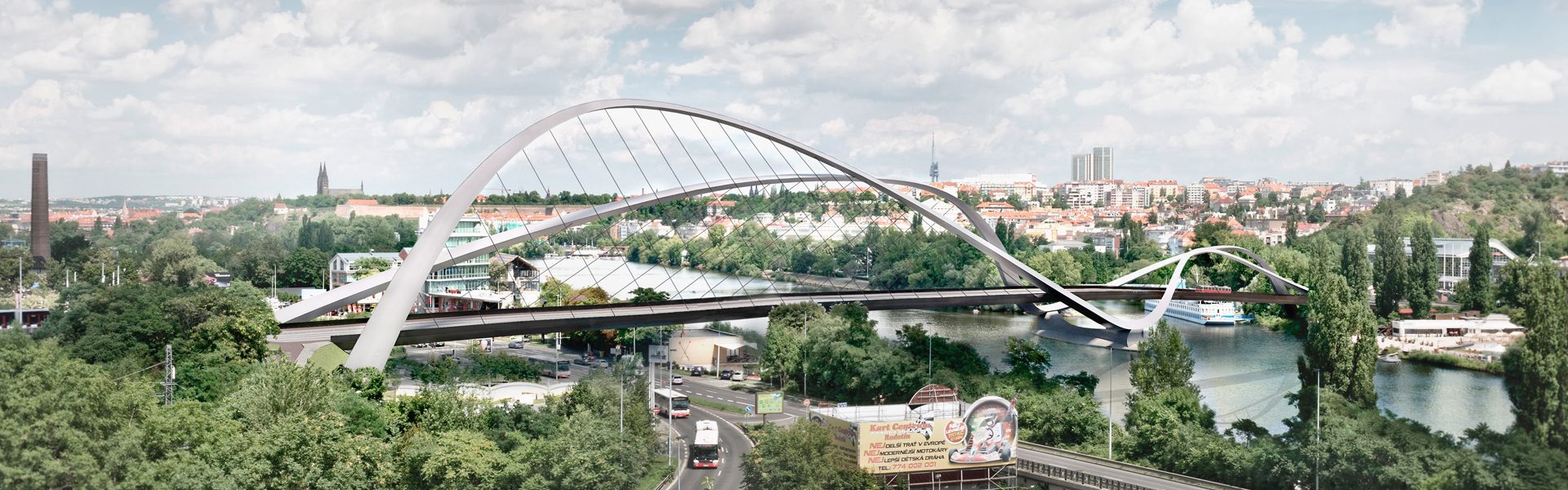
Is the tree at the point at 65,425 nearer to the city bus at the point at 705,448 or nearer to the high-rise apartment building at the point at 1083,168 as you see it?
the city bus at the point at 705,448

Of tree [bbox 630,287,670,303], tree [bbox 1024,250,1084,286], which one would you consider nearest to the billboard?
tree [bbox 630,287,670,303]

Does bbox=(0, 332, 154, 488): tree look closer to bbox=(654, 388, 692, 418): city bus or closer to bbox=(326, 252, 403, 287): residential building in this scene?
bbox=(654, 388, 692, 418): city bus

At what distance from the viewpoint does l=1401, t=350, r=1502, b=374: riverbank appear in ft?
92.2

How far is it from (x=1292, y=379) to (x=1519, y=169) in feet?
68.4

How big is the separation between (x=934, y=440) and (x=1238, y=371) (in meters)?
15.2

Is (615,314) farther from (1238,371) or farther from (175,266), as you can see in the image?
(175,266)

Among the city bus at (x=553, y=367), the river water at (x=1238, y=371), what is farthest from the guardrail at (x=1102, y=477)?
the city bus at (x=553, y=367)

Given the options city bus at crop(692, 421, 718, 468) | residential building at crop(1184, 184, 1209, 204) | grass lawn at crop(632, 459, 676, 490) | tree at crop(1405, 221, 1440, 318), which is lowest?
grass lawn at crop(632, 459, 676, 490)

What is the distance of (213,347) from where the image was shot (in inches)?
856

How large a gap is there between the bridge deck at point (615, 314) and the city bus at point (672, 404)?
3.16 meters

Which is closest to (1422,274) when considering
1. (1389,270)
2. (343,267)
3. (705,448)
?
(1389,270)

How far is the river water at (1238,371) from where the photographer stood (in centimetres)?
2448

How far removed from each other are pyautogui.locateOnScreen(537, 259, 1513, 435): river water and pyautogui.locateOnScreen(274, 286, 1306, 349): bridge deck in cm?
137

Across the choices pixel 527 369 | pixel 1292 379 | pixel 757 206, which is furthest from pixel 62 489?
pixel 757 206
